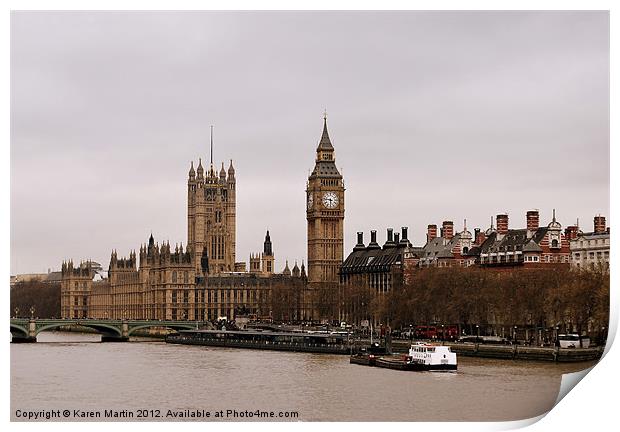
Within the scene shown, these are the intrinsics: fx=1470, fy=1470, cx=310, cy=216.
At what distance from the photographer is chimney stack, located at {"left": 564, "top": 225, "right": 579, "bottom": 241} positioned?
4591 cm

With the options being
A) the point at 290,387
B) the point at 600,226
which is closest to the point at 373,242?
the point at 600,226

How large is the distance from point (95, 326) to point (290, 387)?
25.5m

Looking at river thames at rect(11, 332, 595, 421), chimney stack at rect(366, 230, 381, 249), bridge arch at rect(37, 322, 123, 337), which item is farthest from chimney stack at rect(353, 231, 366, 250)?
river thames at rect(11, 332, 595, 421)

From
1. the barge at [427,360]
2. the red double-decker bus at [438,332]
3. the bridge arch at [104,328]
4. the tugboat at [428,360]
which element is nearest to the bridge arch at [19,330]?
the bridge arch at [104,328]

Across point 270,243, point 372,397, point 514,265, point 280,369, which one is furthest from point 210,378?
point 270,243

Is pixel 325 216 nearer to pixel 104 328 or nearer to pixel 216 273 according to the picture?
pixel 216 273

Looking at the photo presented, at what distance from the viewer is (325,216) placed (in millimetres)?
70750

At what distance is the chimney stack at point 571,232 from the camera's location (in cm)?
4591

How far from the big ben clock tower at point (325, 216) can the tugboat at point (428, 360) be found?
3502 centimetres

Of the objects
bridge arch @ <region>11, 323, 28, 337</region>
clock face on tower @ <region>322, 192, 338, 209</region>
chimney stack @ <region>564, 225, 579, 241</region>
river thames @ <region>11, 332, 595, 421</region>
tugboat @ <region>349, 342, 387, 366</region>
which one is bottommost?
river thames @ <region>11, 332, 595, 421</region>

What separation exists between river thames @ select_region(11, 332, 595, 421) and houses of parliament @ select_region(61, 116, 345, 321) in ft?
89.1

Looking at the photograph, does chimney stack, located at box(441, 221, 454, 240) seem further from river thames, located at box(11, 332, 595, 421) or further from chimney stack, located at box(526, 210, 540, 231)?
river thames, located at box(11, 332, 595, 421)

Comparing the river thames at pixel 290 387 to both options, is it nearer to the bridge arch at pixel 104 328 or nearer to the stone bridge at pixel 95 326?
the stone bridge at pixel 95 326
